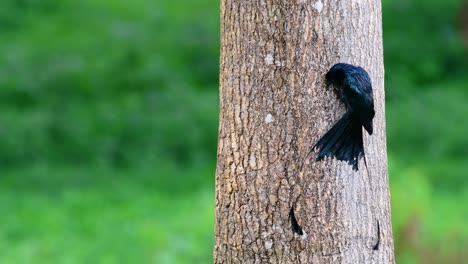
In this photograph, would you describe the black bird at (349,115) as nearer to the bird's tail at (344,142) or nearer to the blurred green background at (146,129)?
the bird's tail at (344,142)

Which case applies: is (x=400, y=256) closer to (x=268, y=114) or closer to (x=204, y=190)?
(x=204, y=190)

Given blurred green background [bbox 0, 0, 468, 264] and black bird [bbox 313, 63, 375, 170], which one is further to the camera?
blurred green background [bbox 0, 0, 468, 264]

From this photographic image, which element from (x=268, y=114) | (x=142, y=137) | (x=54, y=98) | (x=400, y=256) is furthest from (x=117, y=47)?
(x=268, y=114)

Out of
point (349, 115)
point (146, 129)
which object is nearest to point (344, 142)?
point (349, 115)

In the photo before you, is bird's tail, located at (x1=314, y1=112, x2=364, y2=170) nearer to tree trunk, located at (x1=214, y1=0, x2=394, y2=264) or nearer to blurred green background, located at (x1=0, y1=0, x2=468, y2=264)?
tree trunk, located at (x1=214, y1=0, x2=394, y2=264)

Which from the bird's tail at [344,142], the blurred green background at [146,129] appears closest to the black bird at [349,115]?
the bird's tail at [344,142]

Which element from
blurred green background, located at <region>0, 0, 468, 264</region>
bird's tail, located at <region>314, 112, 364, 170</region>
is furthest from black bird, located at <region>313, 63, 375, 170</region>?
blurred green background, located at <region>0, 0, 468, 264</region>

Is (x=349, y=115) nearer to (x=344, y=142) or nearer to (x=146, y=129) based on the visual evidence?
(x=344, y=142)
